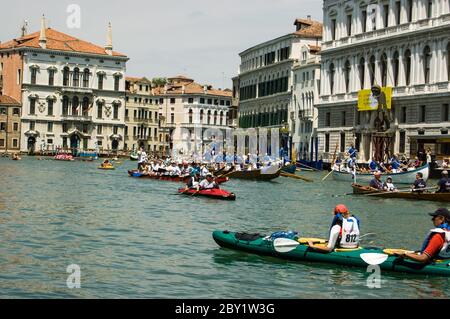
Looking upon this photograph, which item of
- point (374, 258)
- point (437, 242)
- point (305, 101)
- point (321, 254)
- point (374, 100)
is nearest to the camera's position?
point (437, 242)

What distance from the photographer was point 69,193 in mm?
38938

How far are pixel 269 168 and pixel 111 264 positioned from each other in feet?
116

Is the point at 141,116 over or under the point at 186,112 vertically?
under

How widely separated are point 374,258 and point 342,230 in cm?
84

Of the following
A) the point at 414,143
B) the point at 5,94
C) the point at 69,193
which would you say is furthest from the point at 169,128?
the point at 69,193

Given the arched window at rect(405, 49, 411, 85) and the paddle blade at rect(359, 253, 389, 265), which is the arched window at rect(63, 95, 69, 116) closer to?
the arched window at rect(405, 49, 411, 85)

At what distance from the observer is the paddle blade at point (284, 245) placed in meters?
19.4

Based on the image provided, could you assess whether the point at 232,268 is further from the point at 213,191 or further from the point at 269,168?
the point at 269,168

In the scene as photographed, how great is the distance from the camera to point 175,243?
22297mm

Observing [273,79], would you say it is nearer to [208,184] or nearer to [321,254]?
[208,184]

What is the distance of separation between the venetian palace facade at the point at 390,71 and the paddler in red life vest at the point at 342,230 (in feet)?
126

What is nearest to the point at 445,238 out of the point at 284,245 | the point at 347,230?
the point at 347,230

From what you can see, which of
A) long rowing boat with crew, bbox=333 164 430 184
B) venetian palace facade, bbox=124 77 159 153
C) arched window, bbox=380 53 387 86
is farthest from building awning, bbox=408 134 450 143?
venetian palace facade, bbox=124 77 159 153

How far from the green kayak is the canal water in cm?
16
